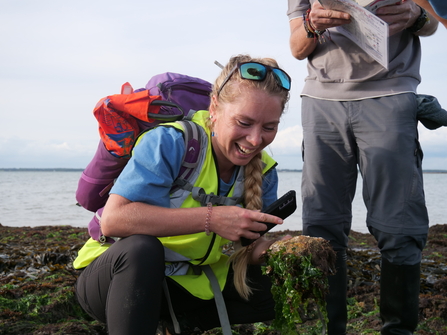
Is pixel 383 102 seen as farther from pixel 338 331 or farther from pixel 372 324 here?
pixel 372 324

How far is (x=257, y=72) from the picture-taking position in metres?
2.28

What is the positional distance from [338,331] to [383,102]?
1475 mm

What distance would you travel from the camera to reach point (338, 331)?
8.71 feet

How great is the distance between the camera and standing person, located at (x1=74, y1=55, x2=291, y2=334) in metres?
2.06

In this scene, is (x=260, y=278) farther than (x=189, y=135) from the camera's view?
Yes

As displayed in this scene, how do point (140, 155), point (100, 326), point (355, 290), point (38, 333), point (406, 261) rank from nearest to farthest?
point (140, 155) < point (406, 261) < point (38, 333) < point (100, 326) < point (355, 290)

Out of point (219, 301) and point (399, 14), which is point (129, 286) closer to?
point (219, 301)

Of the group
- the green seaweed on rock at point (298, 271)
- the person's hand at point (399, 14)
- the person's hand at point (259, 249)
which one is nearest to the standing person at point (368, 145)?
the person's hand at point (399, 14)

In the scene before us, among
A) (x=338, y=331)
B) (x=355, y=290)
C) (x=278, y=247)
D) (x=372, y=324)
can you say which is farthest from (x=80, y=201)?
(x=355, y=290)

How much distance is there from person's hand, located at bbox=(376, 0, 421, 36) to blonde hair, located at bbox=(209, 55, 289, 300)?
28.4 inches

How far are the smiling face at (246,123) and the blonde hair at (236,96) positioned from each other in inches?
1.4

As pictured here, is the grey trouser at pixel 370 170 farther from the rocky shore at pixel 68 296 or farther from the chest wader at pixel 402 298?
the rocky shore at pixel 68 296

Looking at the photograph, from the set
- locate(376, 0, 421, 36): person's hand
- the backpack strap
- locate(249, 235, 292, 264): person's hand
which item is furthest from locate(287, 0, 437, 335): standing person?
the backpack strap

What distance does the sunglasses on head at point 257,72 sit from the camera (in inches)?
89.2
